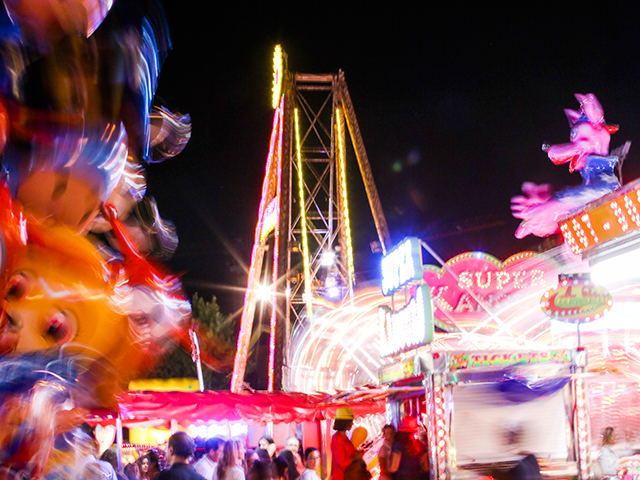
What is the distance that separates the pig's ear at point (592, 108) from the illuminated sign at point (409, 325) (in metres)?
3.62

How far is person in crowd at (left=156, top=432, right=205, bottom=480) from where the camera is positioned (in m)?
4.24

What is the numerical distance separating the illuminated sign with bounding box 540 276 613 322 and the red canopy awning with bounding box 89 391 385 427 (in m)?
4.23

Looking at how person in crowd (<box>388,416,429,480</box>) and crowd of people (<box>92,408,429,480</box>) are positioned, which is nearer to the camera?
crowd of people (<box>92,408,429,480</box>)

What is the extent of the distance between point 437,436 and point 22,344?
7155 millimetres

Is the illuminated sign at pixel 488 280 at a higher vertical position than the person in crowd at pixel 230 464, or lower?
higher

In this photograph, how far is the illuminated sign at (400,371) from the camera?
371 inches

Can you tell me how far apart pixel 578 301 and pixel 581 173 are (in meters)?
1.99

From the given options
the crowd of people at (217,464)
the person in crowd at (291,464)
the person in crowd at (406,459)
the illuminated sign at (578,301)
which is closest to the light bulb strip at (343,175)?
the crowd of people at (217,464)

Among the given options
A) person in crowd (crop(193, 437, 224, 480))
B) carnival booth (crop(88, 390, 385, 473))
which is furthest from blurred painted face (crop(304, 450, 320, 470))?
carnival booth (crop(88, 390, 385, 473))

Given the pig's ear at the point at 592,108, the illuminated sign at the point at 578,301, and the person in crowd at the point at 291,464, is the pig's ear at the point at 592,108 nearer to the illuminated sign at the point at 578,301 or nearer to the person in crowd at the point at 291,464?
the illuminated sign at the point at 578,301

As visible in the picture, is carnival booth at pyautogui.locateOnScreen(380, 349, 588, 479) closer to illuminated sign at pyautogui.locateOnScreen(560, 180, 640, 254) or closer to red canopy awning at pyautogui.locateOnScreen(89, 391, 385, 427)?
illuminated sign at pyautogui.locateOnScreen(560, 180, 640, 254)

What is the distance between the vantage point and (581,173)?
8.91 metres

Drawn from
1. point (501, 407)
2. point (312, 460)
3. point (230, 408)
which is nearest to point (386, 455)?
point (312, 460)

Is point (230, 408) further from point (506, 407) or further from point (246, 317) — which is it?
point (246, 317)
